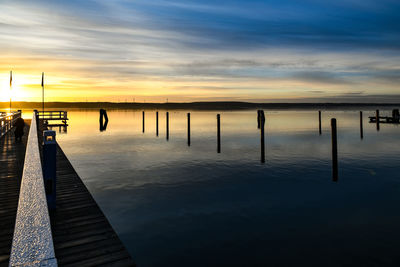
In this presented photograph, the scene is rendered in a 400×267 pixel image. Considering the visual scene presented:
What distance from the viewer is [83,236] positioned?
249 inches

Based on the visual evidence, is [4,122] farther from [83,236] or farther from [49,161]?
[83,236]

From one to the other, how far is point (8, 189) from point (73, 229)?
12.1 ft

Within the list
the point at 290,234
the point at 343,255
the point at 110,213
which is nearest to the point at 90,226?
the point at 110,213

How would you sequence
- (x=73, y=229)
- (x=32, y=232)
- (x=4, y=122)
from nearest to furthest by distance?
(x=32, y=232), (x=73, y=229), (x=4, y=122)

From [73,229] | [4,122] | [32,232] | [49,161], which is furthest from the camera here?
[4,122]

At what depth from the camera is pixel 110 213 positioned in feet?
37.0

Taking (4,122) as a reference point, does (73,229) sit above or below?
below

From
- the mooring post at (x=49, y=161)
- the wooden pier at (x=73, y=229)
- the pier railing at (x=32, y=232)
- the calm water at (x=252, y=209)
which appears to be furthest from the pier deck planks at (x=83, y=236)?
the pier railing at (x=32, y=232)

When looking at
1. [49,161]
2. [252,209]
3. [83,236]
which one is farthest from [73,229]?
[252,209]

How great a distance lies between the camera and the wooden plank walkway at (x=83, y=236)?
5422mm

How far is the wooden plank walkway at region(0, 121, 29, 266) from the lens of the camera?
551cm

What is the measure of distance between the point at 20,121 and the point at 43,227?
61.1 ft

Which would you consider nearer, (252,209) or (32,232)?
(32,232)

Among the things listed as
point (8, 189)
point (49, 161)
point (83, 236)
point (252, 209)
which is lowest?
point (252, 209)
